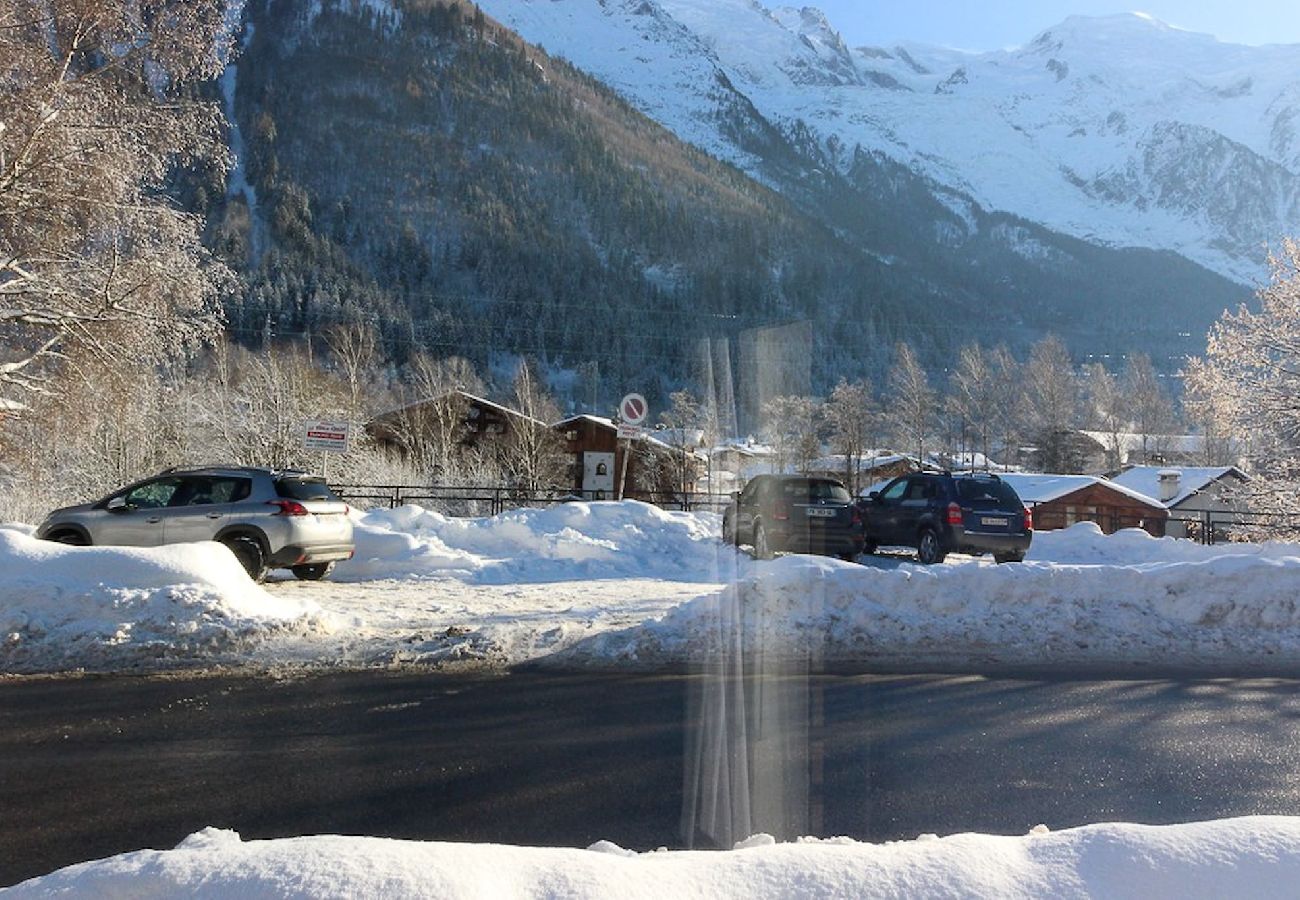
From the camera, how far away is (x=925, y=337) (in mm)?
112938

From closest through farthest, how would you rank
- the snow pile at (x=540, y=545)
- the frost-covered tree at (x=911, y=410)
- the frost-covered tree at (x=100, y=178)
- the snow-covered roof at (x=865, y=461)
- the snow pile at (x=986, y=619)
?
the snow pile at (x=986, y=619)
the frost-covered tree at (x=100, y=178)
the snow pile at (x=540, y=545)
the snow-covered roof at (x=865, y=461)
the frost-covered tree at (x=911, y=410)

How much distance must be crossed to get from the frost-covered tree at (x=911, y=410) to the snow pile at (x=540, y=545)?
179 ft

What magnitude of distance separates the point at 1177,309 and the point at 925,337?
104 meters

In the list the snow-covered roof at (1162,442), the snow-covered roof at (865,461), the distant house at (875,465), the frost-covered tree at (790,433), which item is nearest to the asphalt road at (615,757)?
the frost-covered tree at (790,433)

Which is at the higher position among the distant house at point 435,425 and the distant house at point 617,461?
the distant house at point 435,425

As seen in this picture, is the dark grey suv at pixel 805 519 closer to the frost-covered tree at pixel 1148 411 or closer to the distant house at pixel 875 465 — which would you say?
the distant house at pixel 875 465

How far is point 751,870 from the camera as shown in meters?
2.67

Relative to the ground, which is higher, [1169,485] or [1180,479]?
[1180,479]

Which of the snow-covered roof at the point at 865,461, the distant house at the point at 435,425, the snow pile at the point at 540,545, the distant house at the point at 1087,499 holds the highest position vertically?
the distant house at the point at 435,425

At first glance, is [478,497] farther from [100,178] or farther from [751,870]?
[751,870]

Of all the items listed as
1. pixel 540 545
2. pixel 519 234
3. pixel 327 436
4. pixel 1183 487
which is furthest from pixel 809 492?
pixel 519 234

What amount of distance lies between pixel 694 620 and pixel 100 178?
475 inches

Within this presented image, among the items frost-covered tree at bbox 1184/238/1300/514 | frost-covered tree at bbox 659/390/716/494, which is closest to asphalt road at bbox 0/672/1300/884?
frost-covered tree at bbox 1184/238/1300/514

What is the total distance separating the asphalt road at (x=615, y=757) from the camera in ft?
15.8
